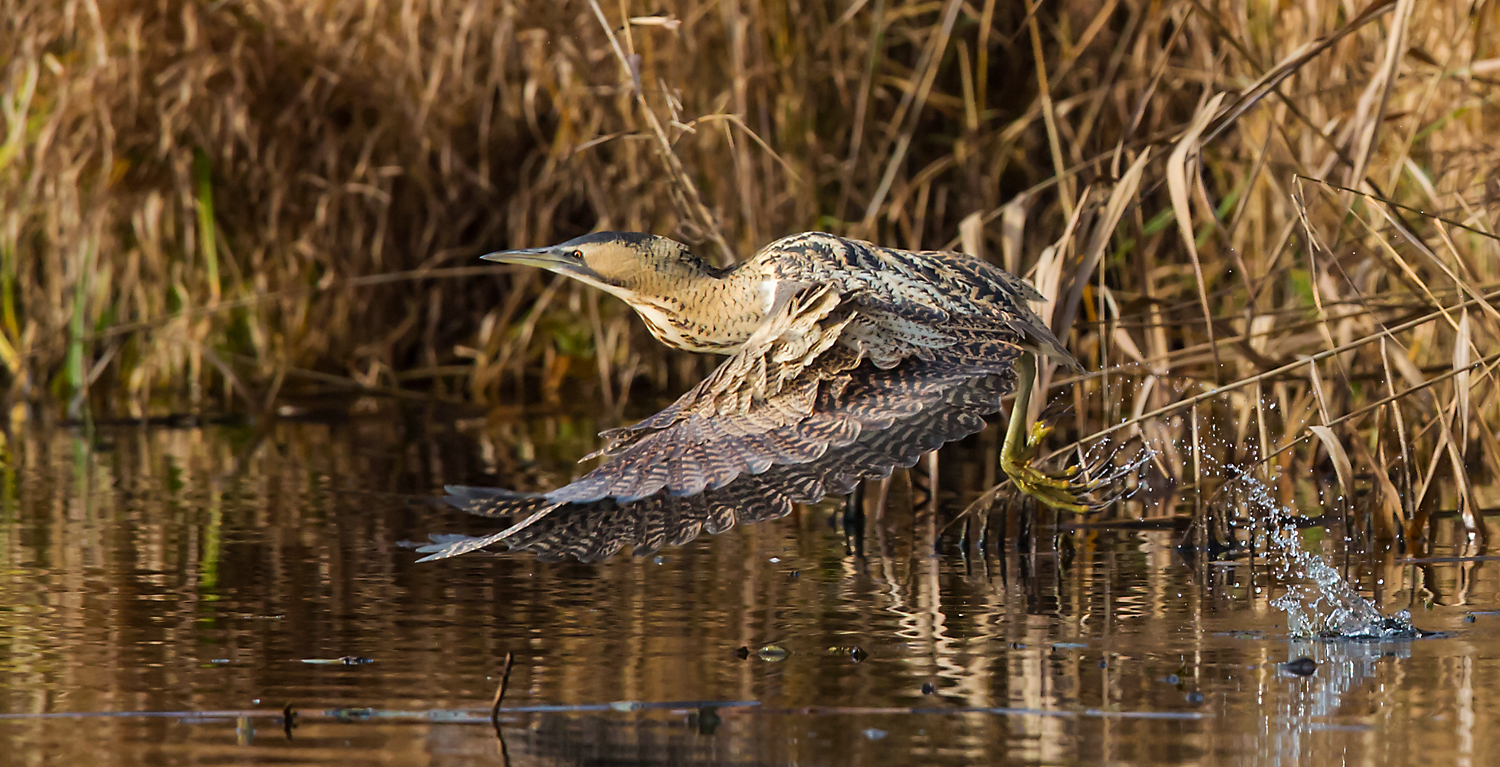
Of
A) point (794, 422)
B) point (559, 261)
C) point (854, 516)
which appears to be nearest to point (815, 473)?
point (794, 422)

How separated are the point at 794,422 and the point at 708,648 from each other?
0.52 meters

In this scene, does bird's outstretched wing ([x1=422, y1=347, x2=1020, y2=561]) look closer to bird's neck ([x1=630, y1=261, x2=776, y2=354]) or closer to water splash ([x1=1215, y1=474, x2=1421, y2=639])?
bird's neck ([x1=630, y1=261, x2=776, y2=354])

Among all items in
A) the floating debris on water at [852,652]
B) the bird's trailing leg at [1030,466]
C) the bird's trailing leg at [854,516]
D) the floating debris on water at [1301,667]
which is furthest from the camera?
the bird's trailing leg at [854,516]

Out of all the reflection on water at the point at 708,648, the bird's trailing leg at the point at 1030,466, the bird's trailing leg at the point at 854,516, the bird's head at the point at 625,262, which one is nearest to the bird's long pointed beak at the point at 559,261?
the bird's head at the point at 625,262

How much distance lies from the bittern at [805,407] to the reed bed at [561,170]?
6.86 ft

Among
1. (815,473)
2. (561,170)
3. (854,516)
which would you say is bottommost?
(854,516)

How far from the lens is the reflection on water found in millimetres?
3650

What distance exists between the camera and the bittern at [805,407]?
178 inches

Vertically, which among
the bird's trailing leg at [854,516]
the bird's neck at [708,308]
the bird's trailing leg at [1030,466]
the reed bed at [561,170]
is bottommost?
the bird's trailing leg at [854,516]

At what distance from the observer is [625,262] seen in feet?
17.6

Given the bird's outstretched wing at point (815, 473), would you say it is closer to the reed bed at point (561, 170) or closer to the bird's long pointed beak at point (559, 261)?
the bird's long pointed beak at point (559, 261)

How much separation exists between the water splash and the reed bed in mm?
533

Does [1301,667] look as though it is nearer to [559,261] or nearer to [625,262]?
[625,262]

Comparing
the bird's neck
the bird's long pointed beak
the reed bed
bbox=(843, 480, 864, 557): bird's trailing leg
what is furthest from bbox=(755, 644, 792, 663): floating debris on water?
Result: the reed bed
